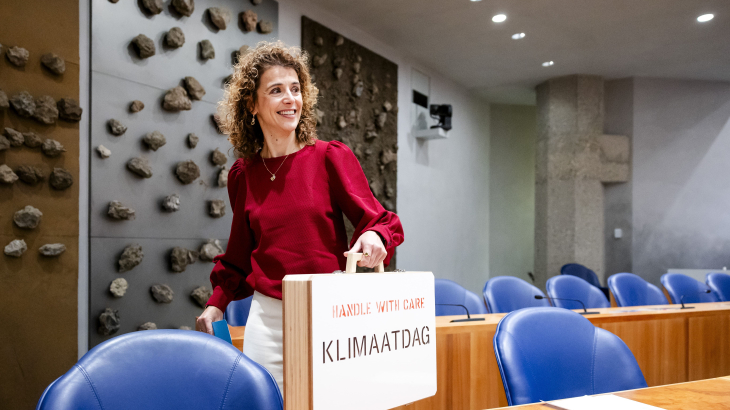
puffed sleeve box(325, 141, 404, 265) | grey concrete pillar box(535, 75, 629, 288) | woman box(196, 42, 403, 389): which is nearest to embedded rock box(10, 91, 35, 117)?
woman box(196, 42, 403, 389)

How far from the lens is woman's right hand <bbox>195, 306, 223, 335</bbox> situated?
1.17 meters

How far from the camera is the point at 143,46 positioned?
3312 mm

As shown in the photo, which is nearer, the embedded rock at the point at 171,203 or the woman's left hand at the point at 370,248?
the woman's left hand at the point at 370,248

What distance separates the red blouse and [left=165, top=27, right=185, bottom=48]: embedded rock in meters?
2.75

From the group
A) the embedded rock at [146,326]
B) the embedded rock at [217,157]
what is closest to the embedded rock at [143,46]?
the embedded rock at [217,157]

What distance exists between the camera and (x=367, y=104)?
5453 millimetres

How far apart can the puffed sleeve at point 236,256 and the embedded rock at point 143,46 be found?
2518 mm

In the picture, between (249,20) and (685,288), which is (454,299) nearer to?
(685,288)

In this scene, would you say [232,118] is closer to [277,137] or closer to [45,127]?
[277,137]

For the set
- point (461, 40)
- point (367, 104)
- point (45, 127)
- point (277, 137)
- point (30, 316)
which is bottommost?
point (30, 316)

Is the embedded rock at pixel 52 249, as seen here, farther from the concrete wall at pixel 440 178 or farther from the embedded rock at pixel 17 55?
the concrete wall at pixel 440 178

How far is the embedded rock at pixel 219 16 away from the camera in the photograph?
12.4 ft

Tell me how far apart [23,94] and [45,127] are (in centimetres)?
20

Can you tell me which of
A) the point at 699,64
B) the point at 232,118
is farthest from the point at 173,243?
the point at 699,64
